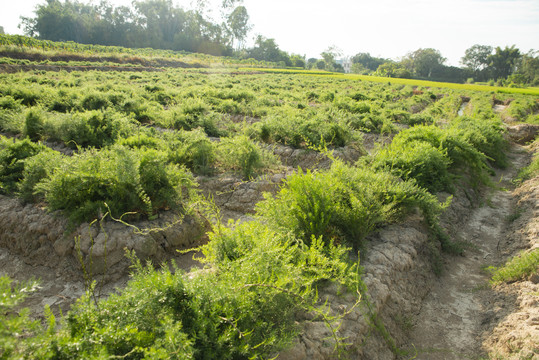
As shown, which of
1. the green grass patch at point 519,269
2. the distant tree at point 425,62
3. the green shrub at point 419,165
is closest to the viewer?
the green grass patch at point 519,269

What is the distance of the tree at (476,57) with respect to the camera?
8438 cm

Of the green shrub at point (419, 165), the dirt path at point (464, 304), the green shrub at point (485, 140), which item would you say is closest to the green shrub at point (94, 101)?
the green shrub at point (419, 165)

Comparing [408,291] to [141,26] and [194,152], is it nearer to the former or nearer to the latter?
[194,152]

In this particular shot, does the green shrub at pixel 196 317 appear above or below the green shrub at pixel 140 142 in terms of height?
below

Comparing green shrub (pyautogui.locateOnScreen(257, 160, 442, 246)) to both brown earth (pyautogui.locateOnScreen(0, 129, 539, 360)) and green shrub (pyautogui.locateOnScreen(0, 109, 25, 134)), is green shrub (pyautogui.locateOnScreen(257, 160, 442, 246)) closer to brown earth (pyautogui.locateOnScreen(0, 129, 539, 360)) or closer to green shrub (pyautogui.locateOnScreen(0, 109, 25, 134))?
brown earth (pyautogui.locateOnScreen(0, 129, 539, 360))

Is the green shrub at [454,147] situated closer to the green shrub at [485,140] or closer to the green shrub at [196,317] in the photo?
the green shrub at [485,140]

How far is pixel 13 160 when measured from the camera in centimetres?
594

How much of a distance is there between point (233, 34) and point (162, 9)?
78.4 ft

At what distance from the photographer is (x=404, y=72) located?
2685 inches

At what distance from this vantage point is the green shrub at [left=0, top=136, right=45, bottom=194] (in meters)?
5.77

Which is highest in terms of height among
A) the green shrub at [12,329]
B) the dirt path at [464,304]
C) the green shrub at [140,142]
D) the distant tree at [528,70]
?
the distant tree at [528,70]

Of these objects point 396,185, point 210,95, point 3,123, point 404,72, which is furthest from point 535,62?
point 3,123

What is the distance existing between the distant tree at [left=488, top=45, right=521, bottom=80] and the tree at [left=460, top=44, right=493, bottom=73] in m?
6.57

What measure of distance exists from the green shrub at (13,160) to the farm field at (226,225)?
25 mm
